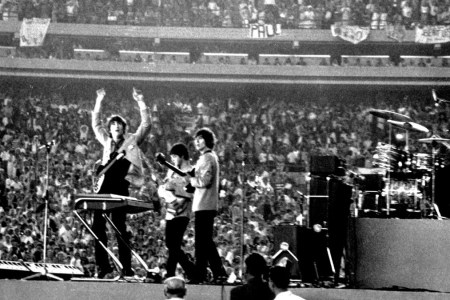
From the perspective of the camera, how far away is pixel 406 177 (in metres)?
9.16

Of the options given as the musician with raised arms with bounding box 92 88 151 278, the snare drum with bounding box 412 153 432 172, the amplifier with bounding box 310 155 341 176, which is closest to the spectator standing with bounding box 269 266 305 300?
the musician with raised arms with bounding box 92 88 151 278

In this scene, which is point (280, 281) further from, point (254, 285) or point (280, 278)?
point (254, 285)

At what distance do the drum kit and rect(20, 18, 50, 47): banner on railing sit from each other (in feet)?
59.3

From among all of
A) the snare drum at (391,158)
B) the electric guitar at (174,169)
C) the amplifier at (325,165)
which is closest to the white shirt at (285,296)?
the electric guitar at (174,169)

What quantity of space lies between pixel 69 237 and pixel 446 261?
30.5 feet

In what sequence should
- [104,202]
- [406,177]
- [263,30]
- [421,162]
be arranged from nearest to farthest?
[104,202], [406,177], [421,162], [263,30]

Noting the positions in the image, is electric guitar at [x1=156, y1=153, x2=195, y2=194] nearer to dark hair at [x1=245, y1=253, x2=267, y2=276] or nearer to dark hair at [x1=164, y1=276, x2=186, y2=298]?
dark hair at [x1=245, y1=253, x2=267, y2=276]

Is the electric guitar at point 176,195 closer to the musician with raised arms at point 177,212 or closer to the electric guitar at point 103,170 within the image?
the musician with raised arms at point 177,212

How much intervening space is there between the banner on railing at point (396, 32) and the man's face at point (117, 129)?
18.6 meters

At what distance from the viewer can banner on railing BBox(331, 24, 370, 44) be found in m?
25.8

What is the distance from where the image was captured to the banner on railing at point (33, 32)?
2589 cm

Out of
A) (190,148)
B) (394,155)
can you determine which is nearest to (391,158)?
(394,155)

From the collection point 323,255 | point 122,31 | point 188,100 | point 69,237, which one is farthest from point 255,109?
point 323,255

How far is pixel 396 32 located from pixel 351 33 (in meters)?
1.26
